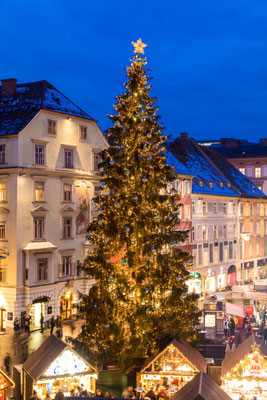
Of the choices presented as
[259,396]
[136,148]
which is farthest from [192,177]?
[259,396]

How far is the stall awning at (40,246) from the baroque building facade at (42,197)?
0.09 metres

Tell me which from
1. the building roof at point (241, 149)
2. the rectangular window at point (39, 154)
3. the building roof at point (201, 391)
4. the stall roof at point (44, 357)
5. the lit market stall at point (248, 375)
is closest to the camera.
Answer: the building roof at point (201, 391)

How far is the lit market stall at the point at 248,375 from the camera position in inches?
758

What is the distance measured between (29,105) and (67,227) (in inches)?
369

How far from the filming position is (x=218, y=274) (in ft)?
190

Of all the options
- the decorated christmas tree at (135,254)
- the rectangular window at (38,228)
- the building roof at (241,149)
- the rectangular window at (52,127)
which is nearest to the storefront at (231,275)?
the building roof at (241,149)

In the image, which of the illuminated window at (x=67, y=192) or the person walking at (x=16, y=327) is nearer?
the person walking at (x=16, y=327)

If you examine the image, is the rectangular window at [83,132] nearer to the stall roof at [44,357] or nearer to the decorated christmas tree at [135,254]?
the decorated christmas tree at [135,254]

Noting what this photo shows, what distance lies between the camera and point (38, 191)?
39.5 metres

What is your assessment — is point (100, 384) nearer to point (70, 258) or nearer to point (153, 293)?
point (153, 293)

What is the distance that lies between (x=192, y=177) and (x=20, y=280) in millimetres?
21032

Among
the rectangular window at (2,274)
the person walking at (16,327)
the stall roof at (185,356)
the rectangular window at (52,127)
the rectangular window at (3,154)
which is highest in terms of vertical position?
the rectangular window at (52,127)

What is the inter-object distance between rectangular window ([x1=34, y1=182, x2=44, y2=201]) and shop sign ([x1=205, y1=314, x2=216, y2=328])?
47.0 feet

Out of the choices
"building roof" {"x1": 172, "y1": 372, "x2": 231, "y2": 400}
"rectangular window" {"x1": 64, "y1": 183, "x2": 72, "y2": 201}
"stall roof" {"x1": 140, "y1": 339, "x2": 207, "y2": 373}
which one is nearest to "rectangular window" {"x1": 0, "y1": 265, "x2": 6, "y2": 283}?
"rectangular window" {"x1": 64, "y1": 183, "x2": 72, "y2": 201}
